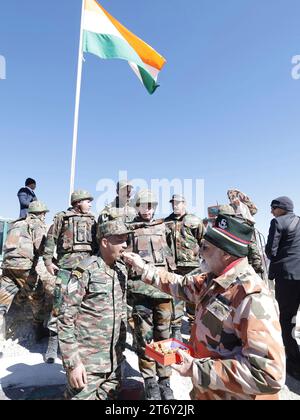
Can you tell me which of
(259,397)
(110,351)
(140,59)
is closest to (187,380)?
(110,351)

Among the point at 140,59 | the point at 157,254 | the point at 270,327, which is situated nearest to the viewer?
the point at 270,327

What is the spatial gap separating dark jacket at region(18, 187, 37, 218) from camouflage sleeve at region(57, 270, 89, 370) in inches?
246

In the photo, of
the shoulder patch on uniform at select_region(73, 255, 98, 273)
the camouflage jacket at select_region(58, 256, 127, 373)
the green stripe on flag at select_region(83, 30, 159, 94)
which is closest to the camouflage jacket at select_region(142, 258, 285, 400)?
the camouflage jacket at select_region(58, 256, 127, 373)

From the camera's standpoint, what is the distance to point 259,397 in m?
1.63

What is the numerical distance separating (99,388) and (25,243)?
332 cm

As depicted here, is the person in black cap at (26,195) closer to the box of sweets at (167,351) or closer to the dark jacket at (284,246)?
the dark jacket at (284,246)

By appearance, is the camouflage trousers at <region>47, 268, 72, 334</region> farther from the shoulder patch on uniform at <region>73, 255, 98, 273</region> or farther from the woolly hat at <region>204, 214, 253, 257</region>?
the woolly hat at <region>204, 214, 253, 257</region>

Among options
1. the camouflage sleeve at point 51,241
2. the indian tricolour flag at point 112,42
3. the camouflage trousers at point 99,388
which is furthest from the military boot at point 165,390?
the indian tricolour flag at point 112,42

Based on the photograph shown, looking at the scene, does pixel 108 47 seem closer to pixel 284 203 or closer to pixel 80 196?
pixel 80 196

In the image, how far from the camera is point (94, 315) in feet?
8.37

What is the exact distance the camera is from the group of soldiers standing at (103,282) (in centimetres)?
248

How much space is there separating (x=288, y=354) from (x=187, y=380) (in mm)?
1582

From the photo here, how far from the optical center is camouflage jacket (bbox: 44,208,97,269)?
15.2 ft
